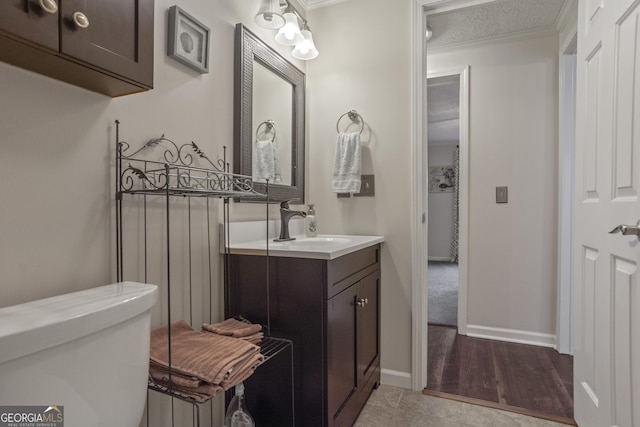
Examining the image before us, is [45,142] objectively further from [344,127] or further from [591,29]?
[591,29]

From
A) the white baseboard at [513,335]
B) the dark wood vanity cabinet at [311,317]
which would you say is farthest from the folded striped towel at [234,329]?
the white baseboard at [513,335]

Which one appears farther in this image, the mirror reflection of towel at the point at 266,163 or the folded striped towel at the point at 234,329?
the mirror reflection of towel at the point at 266,163

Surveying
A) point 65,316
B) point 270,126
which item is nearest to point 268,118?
point 270,126

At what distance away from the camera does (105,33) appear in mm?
799

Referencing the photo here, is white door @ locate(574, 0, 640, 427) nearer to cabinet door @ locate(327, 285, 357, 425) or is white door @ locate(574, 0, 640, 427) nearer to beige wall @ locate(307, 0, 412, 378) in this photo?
beige wall @ locate(307, 0, 412, 378)

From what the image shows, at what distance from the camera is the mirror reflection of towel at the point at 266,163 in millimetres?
1699

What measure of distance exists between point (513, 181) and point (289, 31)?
193 cm

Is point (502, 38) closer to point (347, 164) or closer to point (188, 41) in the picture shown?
point (347, 164)

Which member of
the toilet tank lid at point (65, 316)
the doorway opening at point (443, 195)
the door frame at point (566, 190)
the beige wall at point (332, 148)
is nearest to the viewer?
the toilet tank lid at point (65, 316)

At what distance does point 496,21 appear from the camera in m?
2.41

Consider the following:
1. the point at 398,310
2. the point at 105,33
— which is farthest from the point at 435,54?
the point at 105,33

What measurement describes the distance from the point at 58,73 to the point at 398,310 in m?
1.80

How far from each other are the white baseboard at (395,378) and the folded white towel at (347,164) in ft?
3.44

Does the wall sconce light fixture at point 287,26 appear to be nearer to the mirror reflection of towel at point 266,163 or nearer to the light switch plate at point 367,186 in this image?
the mirror reflection of towel at point 266,163
